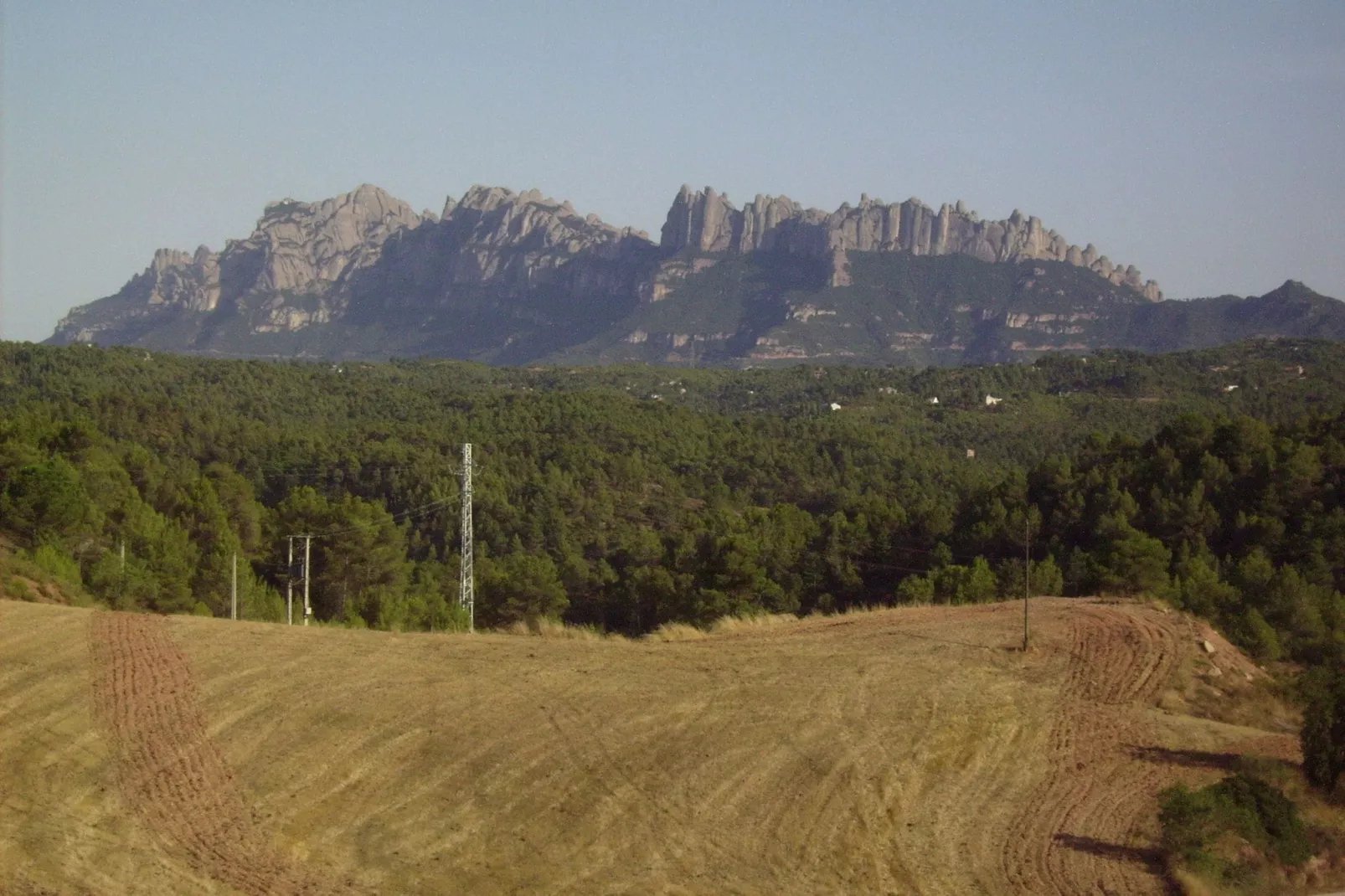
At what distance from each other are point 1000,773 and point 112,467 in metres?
42.2

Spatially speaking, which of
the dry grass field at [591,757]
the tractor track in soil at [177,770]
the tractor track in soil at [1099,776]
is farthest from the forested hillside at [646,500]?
the tractor track in soil at [177,770]

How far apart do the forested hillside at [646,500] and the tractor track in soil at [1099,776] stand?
885cm

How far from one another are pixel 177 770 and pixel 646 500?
226 feet

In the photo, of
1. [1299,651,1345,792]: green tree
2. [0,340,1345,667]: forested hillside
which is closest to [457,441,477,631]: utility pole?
[0,340,1345,667]: forested hillside

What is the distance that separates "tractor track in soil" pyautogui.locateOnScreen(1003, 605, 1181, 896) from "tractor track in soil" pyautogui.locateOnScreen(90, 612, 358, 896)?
7.32 m

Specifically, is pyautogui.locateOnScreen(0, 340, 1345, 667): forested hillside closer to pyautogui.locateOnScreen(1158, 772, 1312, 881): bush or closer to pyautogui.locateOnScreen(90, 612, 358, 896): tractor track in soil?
pyautogui.locateOnScreen(90, 612, 358, 896): tractor track in soil

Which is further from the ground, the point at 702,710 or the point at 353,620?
the point at 702,710

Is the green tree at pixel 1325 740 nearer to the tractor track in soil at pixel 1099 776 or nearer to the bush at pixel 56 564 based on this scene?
the tractor track in soil at pixel 1099 776

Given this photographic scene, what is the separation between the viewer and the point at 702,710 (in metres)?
18.7

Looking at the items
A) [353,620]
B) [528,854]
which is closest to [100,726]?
[528,854]

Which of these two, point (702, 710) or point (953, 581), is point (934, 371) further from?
point (702, 710)

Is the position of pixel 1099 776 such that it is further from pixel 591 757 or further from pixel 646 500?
pixel 646 500

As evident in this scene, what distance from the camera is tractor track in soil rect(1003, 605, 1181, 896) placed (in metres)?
15.0

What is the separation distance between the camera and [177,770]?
52.1 feet
